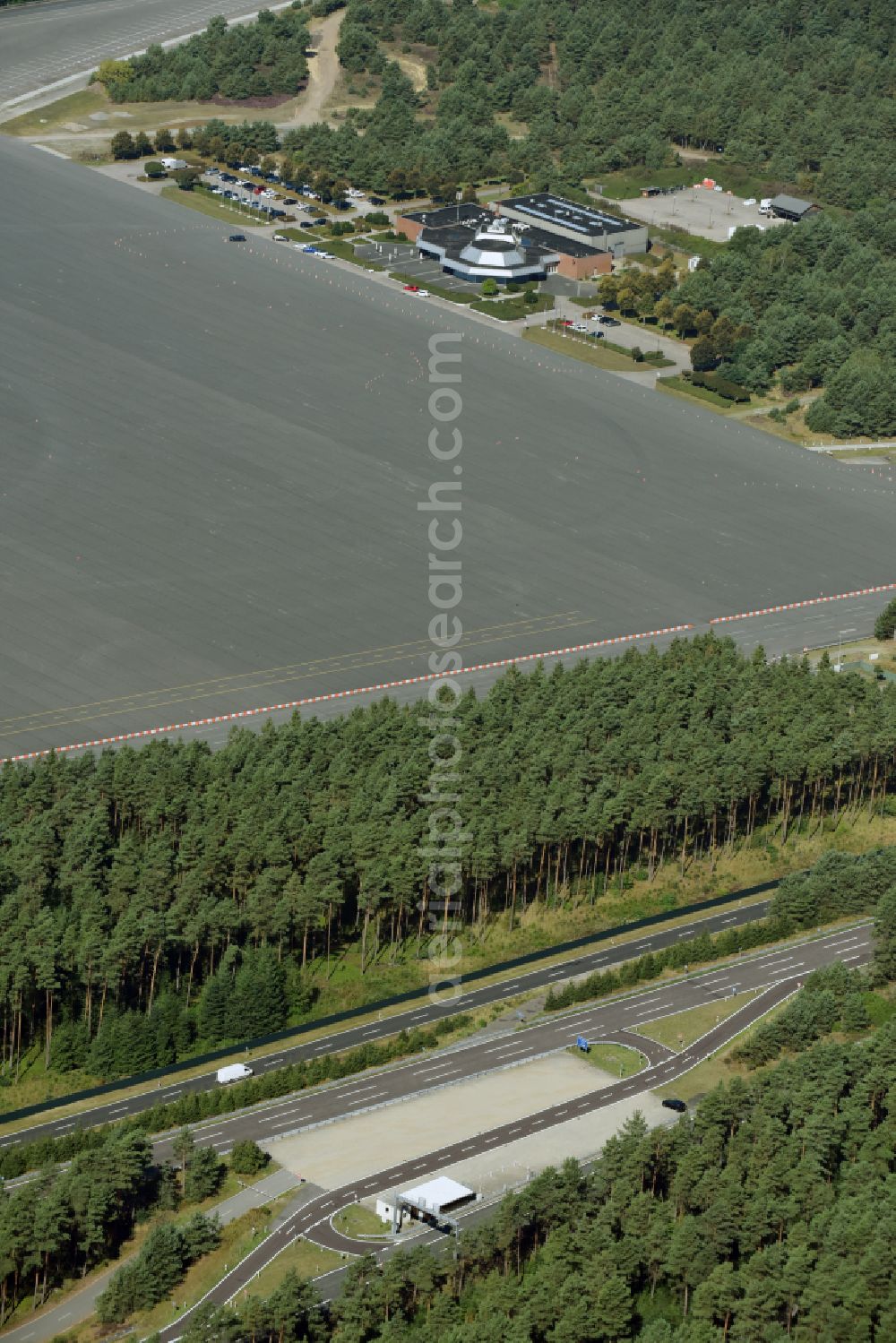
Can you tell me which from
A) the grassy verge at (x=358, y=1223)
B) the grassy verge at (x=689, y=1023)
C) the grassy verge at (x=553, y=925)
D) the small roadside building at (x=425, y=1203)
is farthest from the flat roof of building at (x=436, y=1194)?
the grassy verge at (x=689, y=1023)

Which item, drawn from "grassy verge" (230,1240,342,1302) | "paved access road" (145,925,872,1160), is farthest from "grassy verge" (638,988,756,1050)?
"grassy verge" (230,1240,342,1302)

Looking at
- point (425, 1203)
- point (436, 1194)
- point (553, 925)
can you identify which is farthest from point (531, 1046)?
point (425, 1203)

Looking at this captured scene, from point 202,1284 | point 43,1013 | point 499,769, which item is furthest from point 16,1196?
point 499,769

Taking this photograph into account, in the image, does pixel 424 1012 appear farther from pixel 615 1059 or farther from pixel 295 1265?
pixel 295 1265

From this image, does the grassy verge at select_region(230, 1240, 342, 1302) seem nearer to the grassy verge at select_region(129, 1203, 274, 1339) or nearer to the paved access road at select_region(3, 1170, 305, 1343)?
the grassy verge at select_region(129, 1203, 274, 1339)

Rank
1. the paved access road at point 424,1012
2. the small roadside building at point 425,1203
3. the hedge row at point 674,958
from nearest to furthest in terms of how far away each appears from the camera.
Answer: the small roadside building at point 425,1203, the paved access road at point 424,1012, the hedge row at point 674,958

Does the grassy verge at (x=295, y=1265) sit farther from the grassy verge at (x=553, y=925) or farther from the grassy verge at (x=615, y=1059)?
the grassy verge at (x=615, y=1059)
